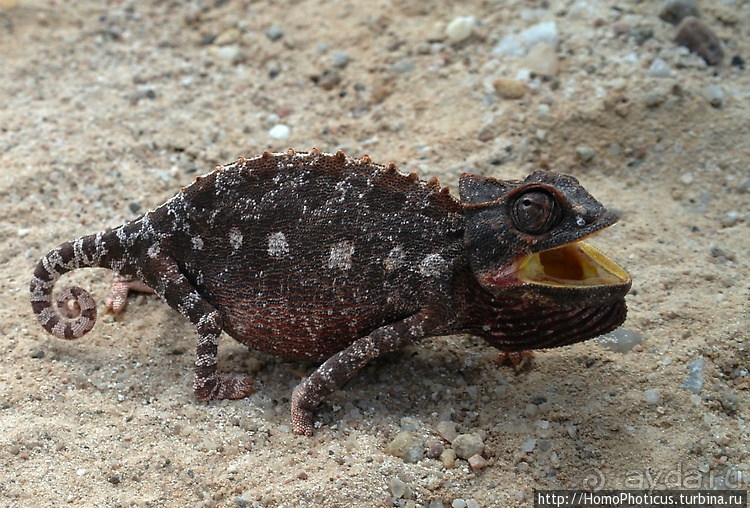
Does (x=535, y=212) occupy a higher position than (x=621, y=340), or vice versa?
(x=535, y=212)

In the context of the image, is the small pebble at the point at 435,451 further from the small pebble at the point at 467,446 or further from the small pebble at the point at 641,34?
the small pebble at the point at 641,34

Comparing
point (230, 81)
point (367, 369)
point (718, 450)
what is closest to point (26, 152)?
point (230, 81)

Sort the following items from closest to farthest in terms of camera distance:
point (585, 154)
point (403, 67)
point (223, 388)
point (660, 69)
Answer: point (223, 388) → point (585, 154) → point (660, 69) → point (403, 67)

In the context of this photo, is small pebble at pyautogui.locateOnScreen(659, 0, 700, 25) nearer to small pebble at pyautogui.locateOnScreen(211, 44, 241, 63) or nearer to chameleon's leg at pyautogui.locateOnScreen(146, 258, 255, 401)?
small pebble at pyautogui.locateOnScreen(211, 44, 241, 63)

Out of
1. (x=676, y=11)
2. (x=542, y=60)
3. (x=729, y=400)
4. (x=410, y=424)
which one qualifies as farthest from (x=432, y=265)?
(x=676, y=11)

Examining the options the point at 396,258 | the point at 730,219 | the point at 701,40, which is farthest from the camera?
the point at 701,40

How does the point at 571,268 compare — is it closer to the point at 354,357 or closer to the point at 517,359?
the point at 517,359
